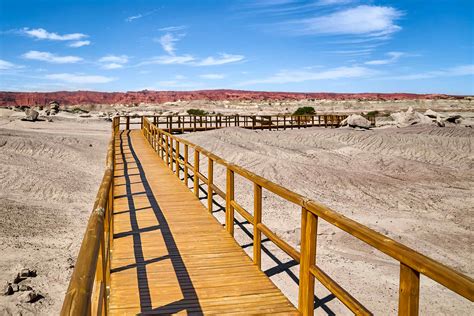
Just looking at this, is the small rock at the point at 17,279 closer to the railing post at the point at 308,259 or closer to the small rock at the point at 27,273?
the small rock at the point at 27,273

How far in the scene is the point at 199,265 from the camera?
5.21 meters

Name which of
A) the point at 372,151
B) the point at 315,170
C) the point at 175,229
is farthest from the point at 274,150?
the point at 175,229

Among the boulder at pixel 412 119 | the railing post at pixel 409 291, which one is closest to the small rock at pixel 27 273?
the railing post at pixel 409 291

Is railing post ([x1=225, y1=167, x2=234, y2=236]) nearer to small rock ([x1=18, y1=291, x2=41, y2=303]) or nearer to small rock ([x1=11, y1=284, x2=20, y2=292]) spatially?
small rock ([x1=18, y1=291, x2=41, y2=303])

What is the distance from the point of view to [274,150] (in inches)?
904

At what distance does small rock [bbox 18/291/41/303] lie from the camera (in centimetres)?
646

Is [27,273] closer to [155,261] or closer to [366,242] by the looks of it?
[155,261]

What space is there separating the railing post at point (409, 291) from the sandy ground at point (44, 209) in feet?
18.6

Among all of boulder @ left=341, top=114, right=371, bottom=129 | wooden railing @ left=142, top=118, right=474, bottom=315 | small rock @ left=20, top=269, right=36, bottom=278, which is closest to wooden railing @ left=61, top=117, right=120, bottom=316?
wooden railing @ left=142, top=118, right=474, bottom=315

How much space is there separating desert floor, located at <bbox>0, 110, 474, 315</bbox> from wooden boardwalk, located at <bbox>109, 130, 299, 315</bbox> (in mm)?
1739

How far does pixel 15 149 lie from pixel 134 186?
13.2 m

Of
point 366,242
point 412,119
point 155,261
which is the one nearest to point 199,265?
point 155,261

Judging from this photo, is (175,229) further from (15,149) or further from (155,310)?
(15,149)

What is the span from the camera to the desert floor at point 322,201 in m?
7.68
